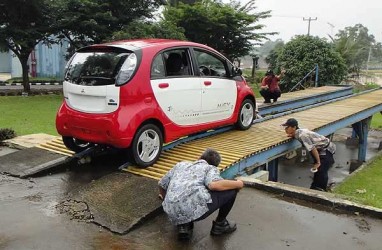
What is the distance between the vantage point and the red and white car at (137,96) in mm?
5184

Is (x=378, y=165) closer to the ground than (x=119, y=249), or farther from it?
closer to the ground

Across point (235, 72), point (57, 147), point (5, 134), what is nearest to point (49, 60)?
point (5, 134)

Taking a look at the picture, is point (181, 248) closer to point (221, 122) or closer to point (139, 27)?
point (221, 122)

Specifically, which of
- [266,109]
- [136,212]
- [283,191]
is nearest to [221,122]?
[283,191]

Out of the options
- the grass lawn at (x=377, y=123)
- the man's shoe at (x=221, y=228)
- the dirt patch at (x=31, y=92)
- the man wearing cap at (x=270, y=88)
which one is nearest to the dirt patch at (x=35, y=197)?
the man's shoe at (x=221, y=228)

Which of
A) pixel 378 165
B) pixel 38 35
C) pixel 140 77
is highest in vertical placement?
pixel 38 35

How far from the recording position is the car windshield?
17.3 feet

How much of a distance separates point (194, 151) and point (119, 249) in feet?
9.00

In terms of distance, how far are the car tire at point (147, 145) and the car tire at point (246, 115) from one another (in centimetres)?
232

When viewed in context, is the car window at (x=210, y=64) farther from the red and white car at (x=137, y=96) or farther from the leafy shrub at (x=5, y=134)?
the leafy shrub at (x=5, y=134)

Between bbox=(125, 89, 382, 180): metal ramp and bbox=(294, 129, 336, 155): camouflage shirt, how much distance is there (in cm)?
30

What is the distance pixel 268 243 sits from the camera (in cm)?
394

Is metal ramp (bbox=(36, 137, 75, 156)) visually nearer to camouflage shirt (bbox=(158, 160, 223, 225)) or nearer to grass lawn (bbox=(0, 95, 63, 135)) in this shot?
grass lawn (bbox=(0, 95, 63, 135))

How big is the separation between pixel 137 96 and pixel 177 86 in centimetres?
85
